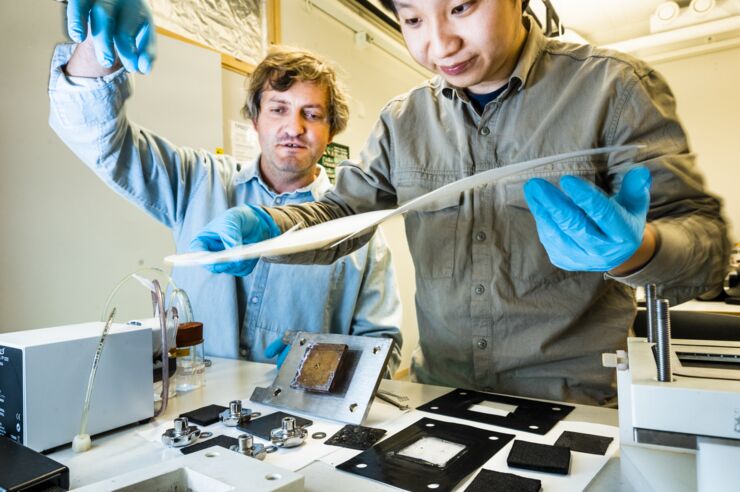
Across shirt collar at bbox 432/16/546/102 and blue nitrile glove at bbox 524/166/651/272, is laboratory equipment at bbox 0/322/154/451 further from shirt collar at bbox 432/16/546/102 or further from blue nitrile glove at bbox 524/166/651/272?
shirt collar at bbox 432/16/546/102

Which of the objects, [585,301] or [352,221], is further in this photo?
[585,301]

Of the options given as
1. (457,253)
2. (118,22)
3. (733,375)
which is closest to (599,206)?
(733,375)

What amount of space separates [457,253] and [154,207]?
39.3 inches

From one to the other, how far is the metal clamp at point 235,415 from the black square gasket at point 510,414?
12.2 inches

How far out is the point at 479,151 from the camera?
110 cm

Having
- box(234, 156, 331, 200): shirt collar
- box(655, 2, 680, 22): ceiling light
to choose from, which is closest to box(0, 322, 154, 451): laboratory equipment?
box(234, 156, 331, 200): shirt collar

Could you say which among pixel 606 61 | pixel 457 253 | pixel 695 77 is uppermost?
pixel 695 77

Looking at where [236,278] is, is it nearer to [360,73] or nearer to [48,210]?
[48,210]

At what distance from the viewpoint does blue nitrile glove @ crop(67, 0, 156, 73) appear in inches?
33.5

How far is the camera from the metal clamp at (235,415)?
818 millimetres

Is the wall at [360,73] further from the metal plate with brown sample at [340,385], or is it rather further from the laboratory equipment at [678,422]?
the laboratory equipment at [678,422]

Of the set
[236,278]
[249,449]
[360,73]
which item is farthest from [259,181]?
[360,73]

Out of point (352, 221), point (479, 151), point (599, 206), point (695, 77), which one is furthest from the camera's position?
point (695, 77)

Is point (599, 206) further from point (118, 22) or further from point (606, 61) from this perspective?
point (118, 22)
